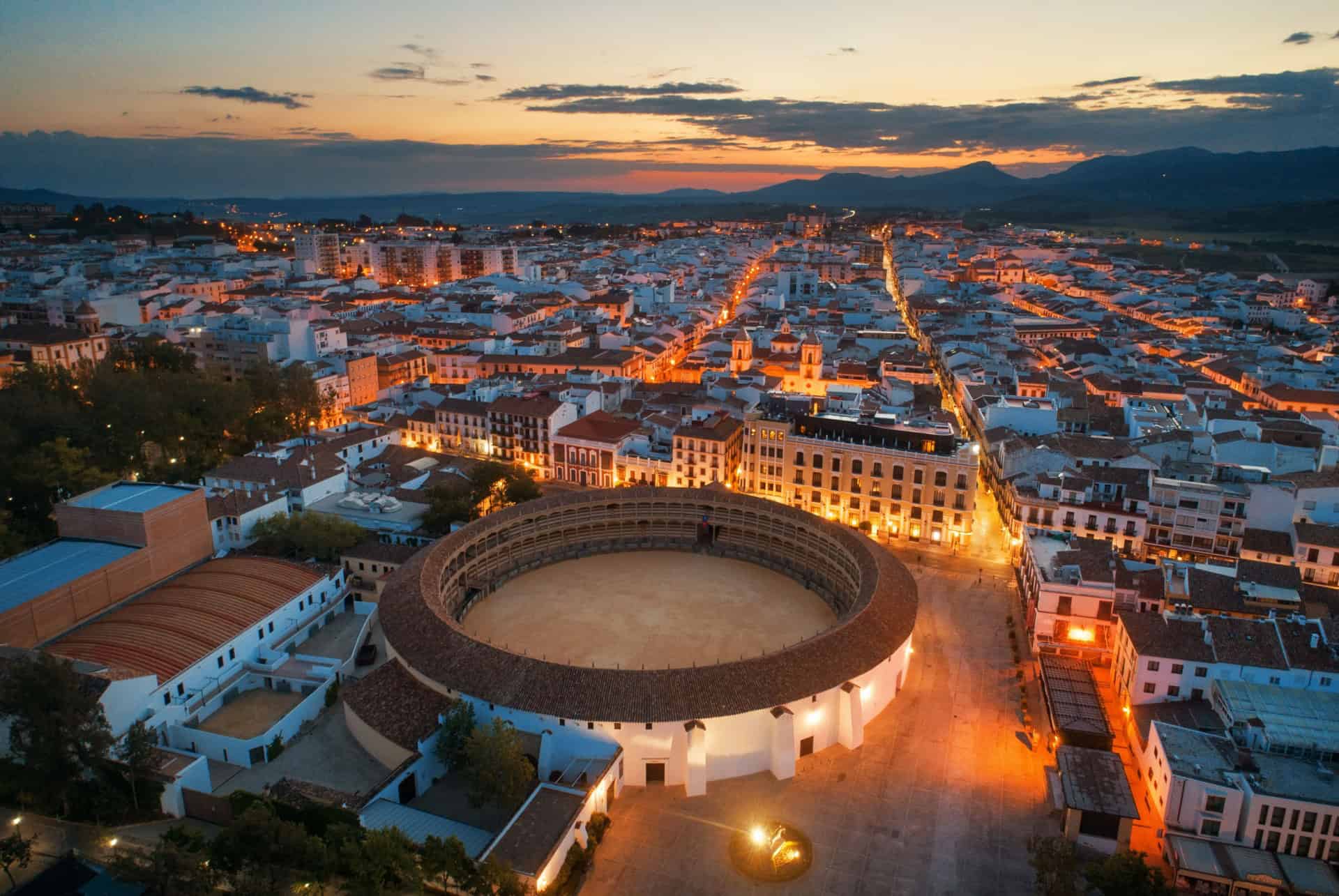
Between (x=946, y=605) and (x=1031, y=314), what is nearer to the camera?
Answer: (x=946, y=605)

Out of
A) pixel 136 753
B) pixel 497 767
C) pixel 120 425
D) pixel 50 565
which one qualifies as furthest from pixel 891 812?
pixel 120 425

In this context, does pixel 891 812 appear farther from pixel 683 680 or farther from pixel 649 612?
pixel 649 612

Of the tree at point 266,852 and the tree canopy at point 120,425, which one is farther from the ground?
the tree canopy at point 120,425

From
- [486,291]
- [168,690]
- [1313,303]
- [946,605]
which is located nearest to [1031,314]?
[1313,303]

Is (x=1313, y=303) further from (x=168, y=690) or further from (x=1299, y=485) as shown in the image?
(x=168, y=690)

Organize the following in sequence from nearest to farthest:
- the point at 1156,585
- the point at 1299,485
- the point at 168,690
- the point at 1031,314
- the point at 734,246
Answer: the point at 168,690 → the point at 1156,585 → the point at 1299,485 → the point at 1031,314 → the point at 734,246

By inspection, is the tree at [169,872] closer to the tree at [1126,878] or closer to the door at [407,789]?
the door at [407,789]

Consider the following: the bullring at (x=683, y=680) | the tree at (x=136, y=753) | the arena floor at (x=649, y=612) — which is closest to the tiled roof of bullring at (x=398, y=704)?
the bullring at (x=683, y=680)
